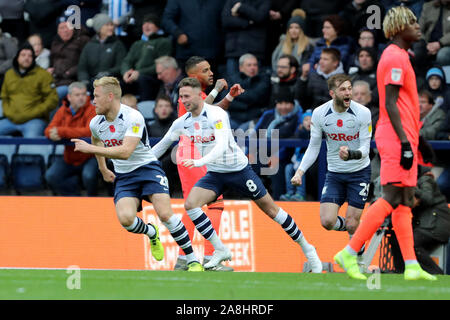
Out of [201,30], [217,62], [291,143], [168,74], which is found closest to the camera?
[291,143]

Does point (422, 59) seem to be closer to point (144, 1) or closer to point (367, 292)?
point (144, 1)

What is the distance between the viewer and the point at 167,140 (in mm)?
9719

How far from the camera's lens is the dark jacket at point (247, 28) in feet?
47.0

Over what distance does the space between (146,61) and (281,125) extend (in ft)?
9.86

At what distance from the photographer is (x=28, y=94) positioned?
14.2 metres

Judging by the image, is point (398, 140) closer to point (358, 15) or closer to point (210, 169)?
point (210, 169)

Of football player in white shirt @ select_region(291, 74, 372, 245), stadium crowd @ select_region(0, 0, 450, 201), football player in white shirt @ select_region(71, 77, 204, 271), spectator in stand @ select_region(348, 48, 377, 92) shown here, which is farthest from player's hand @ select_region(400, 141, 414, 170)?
spectator in stand @ select_region(348, 48, 377, 92)

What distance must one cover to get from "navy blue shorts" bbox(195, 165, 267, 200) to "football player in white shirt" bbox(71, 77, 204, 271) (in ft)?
1.48

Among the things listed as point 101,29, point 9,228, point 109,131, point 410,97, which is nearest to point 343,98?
point 410,97

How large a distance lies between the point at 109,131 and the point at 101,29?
594 centimetres

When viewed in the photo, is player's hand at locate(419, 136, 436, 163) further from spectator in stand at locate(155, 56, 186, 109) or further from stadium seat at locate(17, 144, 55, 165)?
stadium seat at locate(17, 144, 55, 165)

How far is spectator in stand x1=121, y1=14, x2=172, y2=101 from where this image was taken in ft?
47.5

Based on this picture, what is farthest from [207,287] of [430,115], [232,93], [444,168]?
[430,115]
